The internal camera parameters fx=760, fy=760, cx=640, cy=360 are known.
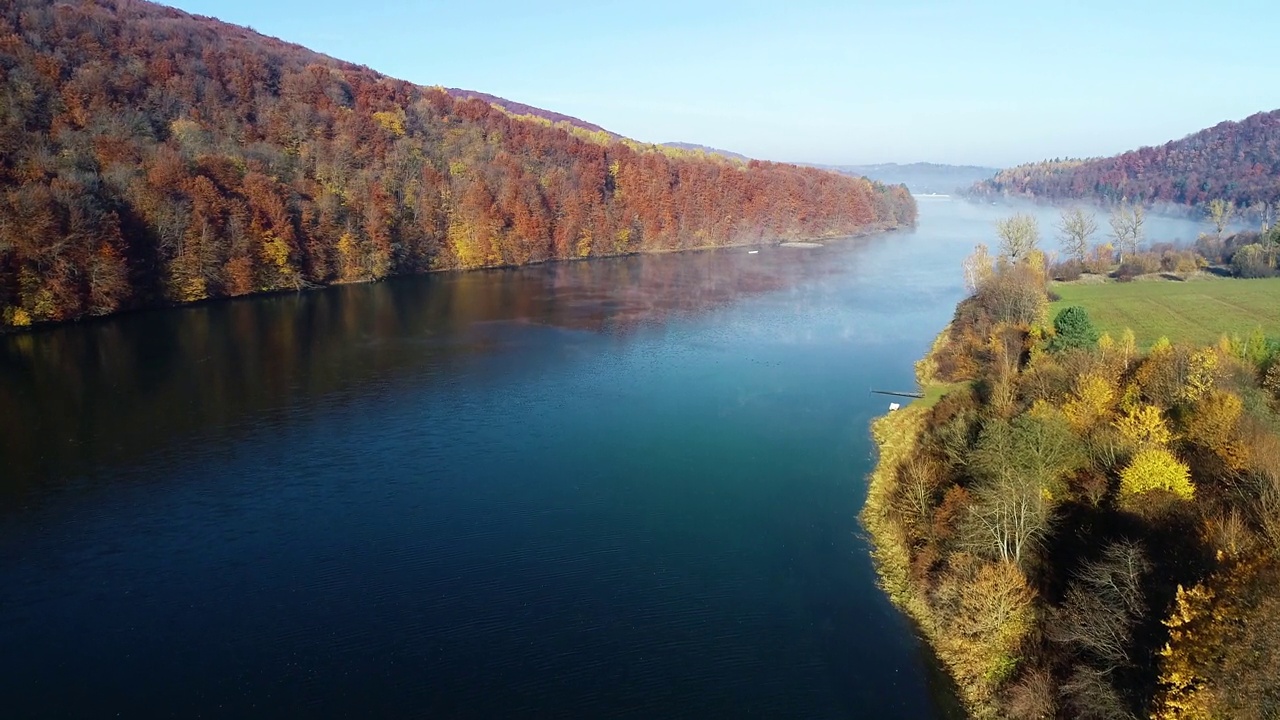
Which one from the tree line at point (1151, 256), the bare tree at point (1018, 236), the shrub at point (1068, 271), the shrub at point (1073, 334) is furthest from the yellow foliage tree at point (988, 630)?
the shrub at point (1068, 271)

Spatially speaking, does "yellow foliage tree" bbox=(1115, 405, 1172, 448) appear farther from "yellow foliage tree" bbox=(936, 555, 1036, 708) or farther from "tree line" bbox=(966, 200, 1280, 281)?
"tree line" bbox=(966, 200, 1280, 281)

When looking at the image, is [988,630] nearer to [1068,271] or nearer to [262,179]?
[1068,271]

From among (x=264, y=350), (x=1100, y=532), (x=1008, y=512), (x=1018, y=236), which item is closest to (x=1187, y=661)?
(x=1008, y=512)

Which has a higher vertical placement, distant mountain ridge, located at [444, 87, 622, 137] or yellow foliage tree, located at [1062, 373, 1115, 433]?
distant mountain ridge, located at [444, 87, 622, 137]

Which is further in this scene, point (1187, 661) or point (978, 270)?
point (978, 270)

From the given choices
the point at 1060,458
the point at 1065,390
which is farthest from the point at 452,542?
the point at 1065,390

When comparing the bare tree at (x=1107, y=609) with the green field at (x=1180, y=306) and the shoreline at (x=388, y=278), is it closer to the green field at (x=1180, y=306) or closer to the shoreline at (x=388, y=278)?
the green field at (x=1180, y=306)

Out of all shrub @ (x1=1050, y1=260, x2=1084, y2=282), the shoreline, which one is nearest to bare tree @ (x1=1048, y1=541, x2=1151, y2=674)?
the shoreline
